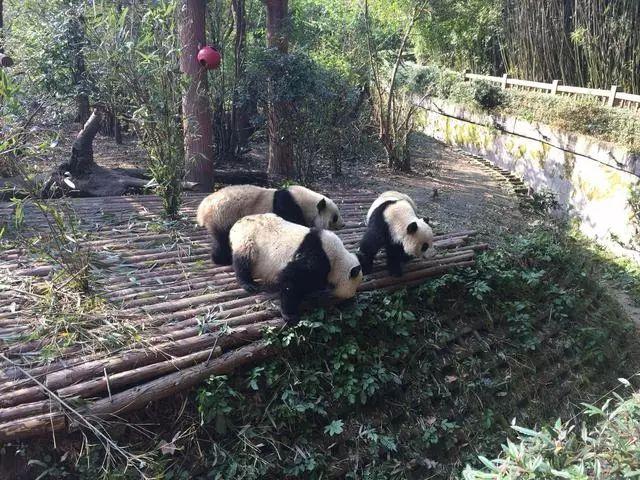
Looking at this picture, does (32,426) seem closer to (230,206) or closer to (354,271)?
(354,271)

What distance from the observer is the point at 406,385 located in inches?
174

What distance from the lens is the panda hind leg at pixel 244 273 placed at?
174 inches

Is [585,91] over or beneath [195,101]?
over

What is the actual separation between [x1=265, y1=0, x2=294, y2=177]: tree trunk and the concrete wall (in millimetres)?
5012

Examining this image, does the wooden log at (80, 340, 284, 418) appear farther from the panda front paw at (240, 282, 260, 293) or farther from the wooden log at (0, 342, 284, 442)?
the panda front paw at (240, 282, 260, 293)

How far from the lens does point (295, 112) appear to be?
8.44m

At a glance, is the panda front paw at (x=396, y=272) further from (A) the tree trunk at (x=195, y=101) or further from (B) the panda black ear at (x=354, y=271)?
(A) the tree trunk at (x=195, y=101)

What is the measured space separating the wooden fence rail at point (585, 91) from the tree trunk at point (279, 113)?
610 centimetres

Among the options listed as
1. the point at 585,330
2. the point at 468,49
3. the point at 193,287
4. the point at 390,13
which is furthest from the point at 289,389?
the point at 468,49

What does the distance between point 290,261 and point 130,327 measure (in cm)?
128

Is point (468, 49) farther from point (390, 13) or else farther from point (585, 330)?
point (585, 330)

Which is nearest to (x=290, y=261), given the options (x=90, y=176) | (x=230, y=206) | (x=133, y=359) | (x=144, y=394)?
(x=230, y=206)

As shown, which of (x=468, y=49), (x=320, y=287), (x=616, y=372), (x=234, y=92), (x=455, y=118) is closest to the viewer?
(x=320, y=287)

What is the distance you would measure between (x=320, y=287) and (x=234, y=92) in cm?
571
